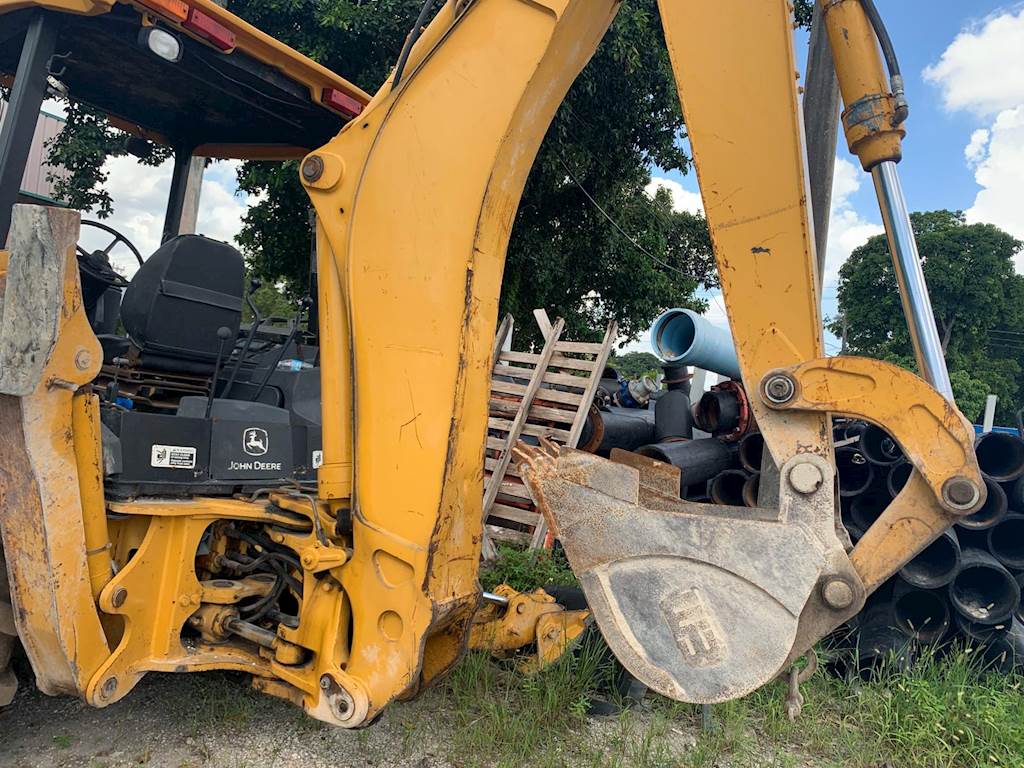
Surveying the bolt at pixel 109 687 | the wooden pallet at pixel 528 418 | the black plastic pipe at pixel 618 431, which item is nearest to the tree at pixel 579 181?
the wooden pallet at pixel 528 418

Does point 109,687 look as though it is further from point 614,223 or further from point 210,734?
point 614,223

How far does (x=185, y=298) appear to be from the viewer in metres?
2.60

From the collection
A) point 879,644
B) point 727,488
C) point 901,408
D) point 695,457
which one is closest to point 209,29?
point 901,408

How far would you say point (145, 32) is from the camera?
2.40 metres

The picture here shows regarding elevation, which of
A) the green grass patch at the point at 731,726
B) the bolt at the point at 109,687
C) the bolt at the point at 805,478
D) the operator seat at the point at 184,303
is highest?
the operator seat at the point at 184,303

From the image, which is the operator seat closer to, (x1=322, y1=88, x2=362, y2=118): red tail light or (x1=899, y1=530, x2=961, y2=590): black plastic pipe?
(x1=322, y1=88, x2=362, y2=118): red tail light

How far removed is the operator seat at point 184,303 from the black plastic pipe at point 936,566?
3524mm

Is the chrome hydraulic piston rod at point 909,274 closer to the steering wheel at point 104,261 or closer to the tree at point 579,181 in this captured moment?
the steering wheel at point 104,261

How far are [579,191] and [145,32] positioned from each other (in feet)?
26.4

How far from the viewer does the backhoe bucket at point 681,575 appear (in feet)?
5.94

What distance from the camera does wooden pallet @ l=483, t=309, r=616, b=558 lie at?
564 cm

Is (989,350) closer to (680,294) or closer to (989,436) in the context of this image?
(680,294)

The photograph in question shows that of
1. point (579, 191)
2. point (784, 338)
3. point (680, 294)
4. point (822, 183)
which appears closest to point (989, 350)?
point (680, 294)

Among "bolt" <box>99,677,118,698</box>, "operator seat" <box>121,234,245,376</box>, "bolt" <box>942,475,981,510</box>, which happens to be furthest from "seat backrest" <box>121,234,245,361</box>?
"bolt" <box>942,475,981,510</box>
